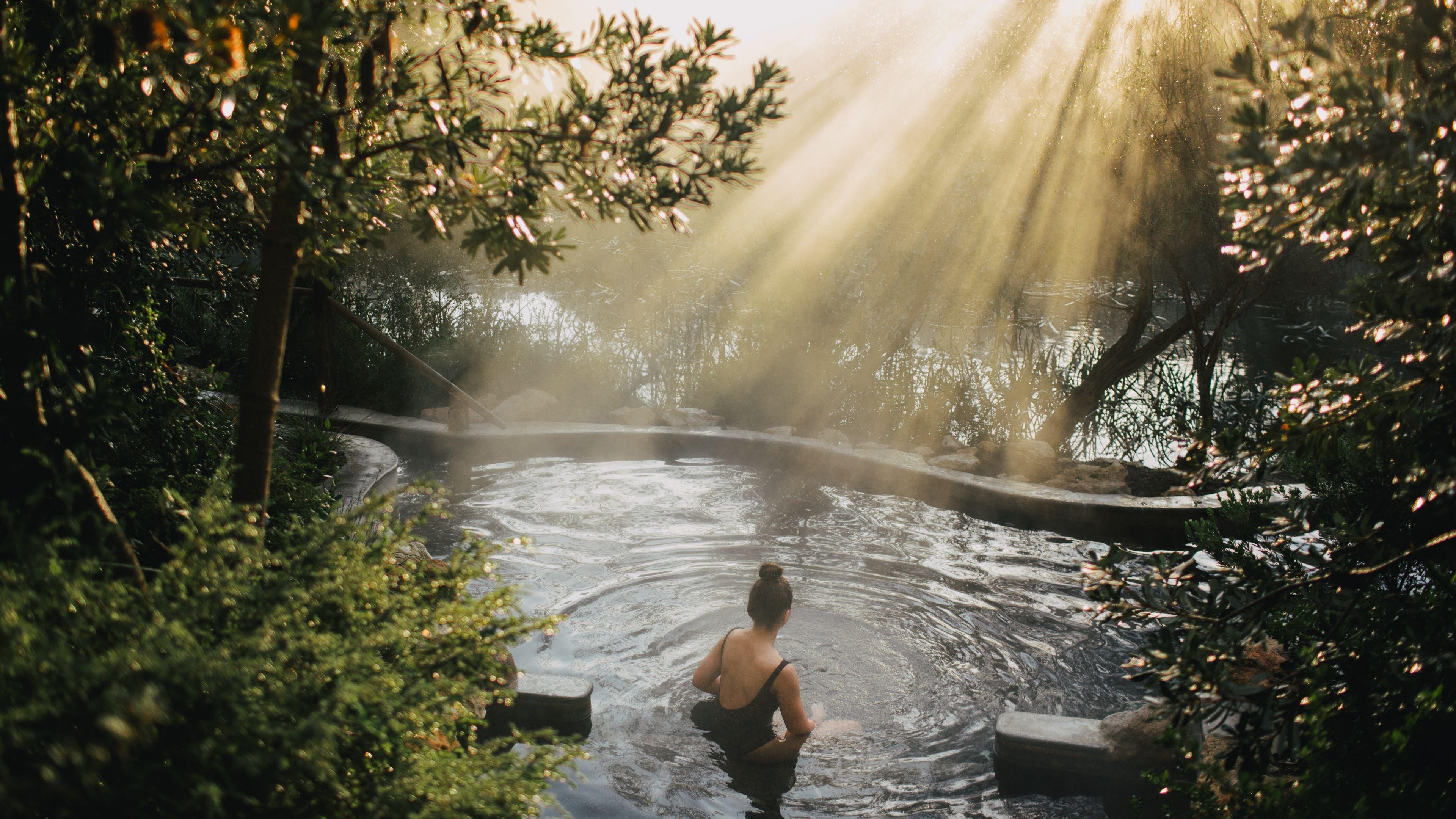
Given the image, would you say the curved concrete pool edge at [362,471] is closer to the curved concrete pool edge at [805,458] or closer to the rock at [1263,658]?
the curved concrete pool edge at [805,458]

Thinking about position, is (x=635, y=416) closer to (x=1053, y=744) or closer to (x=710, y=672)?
(x=710, y=672)

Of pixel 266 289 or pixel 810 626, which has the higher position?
pixel 266 289

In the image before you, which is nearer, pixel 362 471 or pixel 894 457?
pixel 362 471

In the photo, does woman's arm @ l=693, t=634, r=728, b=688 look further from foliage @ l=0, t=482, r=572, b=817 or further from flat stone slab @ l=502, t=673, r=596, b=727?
foliage @ l=0, t=482, r=572, b=817

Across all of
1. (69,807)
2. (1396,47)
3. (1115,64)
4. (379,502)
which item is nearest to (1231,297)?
(1115,64)

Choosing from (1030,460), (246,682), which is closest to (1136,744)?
(246,682)

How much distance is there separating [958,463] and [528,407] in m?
4.96

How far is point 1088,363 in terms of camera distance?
10.1 meters

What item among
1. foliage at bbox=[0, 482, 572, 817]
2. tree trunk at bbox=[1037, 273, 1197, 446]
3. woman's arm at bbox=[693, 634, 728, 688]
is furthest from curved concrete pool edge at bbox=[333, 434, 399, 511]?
tree trunk at bbox=[1037, 273, 1197, 446]

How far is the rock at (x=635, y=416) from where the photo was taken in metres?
10.5

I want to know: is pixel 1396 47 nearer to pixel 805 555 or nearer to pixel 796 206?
pixel 805 555

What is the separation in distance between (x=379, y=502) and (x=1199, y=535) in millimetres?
3802

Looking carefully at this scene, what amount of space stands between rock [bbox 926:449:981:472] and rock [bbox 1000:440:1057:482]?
282mm

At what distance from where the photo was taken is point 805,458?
30.6ft
